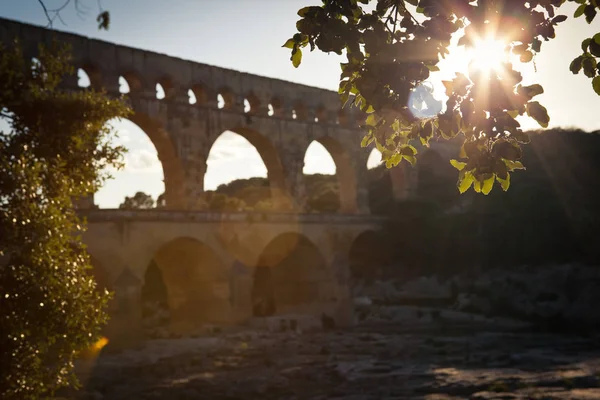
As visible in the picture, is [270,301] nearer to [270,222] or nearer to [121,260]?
[270,222]

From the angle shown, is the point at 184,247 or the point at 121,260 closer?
the point at 121,260

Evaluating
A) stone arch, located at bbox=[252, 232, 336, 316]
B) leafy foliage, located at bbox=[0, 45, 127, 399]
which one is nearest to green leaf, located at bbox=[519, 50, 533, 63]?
leafy foliage, located at bbox=[0, 45, 127, 399]

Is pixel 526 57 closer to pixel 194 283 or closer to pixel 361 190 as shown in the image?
pixel 194 283

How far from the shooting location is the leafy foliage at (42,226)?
9.04m

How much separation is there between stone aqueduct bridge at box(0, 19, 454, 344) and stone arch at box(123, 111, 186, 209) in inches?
1.8

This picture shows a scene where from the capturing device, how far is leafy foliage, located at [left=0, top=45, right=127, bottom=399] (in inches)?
356

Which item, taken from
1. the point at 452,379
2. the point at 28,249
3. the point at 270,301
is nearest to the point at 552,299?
the point at 270,301

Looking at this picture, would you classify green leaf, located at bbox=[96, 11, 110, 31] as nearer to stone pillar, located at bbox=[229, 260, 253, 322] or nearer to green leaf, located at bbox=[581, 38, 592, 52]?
green leaf, located at bbox=[581, 38, 592, 52]

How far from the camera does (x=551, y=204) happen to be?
37.0 meters

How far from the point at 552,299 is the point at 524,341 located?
293 inches

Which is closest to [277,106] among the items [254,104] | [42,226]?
[254,104]

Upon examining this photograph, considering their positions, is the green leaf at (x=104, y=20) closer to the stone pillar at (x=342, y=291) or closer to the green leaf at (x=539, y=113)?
the green leaf at (x=539, y=113)

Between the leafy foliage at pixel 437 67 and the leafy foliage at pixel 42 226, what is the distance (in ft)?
18.1

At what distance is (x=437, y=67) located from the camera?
497cm
